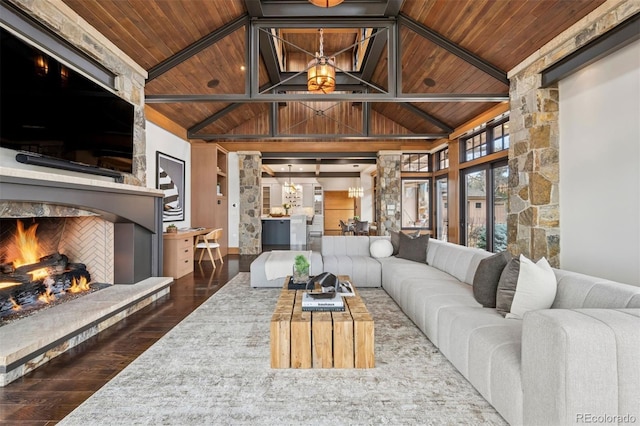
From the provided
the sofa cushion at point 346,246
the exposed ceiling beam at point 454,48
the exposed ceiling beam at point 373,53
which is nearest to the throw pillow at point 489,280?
the sofa cushion at point 346,246

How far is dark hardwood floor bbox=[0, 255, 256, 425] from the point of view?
173cm

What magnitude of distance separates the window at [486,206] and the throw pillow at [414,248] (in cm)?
207

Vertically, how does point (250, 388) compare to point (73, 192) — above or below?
below

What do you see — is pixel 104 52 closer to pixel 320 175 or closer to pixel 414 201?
pixel 414 201

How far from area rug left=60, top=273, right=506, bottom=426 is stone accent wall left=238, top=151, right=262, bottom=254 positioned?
5460mm

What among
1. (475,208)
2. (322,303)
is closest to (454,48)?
(475,208)

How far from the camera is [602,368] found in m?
1.16

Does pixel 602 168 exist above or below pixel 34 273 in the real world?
above

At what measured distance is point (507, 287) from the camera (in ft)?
6.87

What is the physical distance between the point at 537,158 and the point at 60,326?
527 centimetres

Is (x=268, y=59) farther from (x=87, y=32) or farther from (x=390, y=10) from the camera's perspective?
(x=87, y=32)

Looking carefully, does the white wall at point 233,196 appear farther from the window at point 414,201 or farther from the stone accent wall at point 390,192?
the window at point 414,201

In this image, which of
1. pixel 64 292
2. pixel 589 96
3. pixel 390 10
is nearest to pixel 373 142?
pixel 390 10

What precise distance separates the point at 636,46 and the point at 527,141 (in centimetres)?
133
